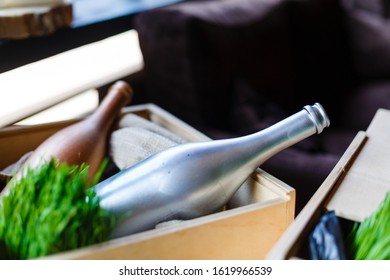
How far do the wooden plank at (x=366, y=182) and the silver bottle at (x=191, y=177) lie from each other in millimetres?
84

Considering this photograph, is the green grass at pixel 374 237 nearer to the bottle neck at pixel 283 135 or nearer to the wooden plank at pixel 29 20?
the bottle neck at pixel 283 135

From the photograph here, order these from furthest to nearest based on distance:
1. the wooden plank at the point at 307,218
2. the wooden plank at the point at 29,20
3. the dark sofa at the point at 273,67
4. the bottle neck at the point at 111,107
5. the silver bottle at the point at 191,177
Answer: the dark sofa at the point at 273,67, the wooden plank at the point at 29,20, the bottle neck at the point at 111,107, the silver bottle at the point at 191,177, the wooden plank at the point at 307,218

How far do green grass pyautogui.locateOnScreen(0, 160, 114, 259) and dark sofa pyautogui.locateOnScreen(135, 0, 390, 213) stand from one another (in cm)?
73

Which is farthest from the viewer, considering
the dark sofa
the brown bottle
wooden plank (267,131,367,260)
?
the dark sofa

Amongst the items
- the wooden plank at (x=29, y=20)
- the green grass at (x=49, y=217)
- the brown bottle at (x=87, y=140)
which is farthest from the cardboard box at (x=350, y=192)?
the wooden plank at (x=29, y=20)

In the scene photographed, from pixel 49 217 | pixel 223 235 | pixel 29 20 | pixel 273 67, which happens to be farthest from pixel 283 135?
pixel 273 67

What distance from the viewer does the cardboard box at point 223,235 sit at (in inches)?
20.8

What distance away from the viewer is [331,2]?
2.02 m

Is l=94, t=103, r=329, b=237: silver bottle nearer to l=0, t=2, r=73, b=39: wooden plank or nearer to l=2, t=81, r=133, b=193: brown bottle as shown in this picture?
l=2, t=81, r=133, b=193: brown bottle

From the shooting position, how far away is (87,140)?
830 millimetres

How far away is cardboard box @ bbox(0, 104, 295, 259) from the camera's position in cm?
53

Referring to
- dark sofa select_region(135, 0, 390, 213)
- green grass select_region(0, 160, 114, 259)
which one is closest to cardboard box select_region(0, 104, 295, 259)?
green grass select_region(0, 160, 114, 259)

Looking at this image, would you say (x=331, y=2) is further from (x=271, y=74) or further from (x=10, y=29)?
(x=10, y=29)

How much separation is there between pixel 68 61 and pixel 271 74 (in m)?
0.73
